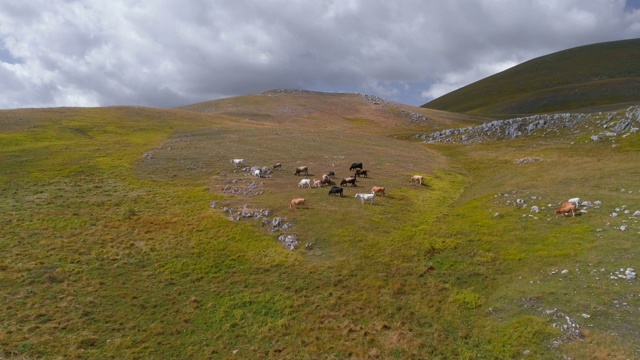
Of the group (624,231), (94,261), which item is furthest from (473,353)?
(94,261)

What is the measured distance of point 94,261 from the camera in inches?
1067

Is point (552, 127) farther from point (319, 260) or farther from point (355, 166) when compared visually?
point (319, 260)

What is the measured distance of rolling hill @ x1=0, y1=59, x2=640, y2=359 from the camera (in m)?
18.6

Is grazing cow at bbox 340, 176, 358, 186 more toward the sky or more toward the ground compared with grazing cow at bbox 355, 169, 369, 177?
more toward the ground

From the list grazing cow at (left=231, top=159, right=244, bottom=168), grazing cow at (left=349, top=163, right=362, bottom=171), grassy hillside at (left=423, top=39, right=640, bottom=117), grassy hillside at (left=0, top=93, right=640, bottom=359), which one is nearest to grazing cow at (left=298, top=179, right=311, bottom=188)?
grassy hillside at (left=0, top=93, right=640, bottom=359)

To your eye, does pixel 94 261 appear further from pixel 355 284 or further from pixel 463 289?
pixel 463 289

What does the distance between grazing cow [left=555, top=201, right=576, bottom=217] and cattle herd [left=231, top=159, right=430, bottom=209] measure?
1533 centimetres

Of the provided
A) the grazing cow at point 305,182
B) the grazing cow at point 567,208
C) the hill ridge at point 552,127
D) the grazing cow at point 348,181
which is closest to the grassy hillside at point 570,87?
the hill ridge at point 552,127

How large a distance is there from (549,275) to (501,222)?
8814mm

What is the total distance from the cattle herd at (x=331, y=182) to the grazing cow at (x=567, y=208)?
15.3 meters

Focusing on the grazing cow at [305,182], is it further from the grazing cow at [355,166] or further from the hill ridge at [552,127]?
the hill ridge at [552,127]

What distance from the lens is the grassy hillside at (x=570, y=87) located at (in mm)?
130625

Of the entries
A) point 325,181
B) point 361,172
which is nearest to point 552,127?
point 361,172

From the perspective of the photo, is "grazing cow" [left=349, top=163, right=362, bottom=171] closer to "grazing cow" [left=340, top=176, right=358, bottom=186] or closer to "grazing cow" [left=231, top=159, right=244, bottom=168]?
"grazing cow" [left=340, top=176, right=358, bottom=186]
